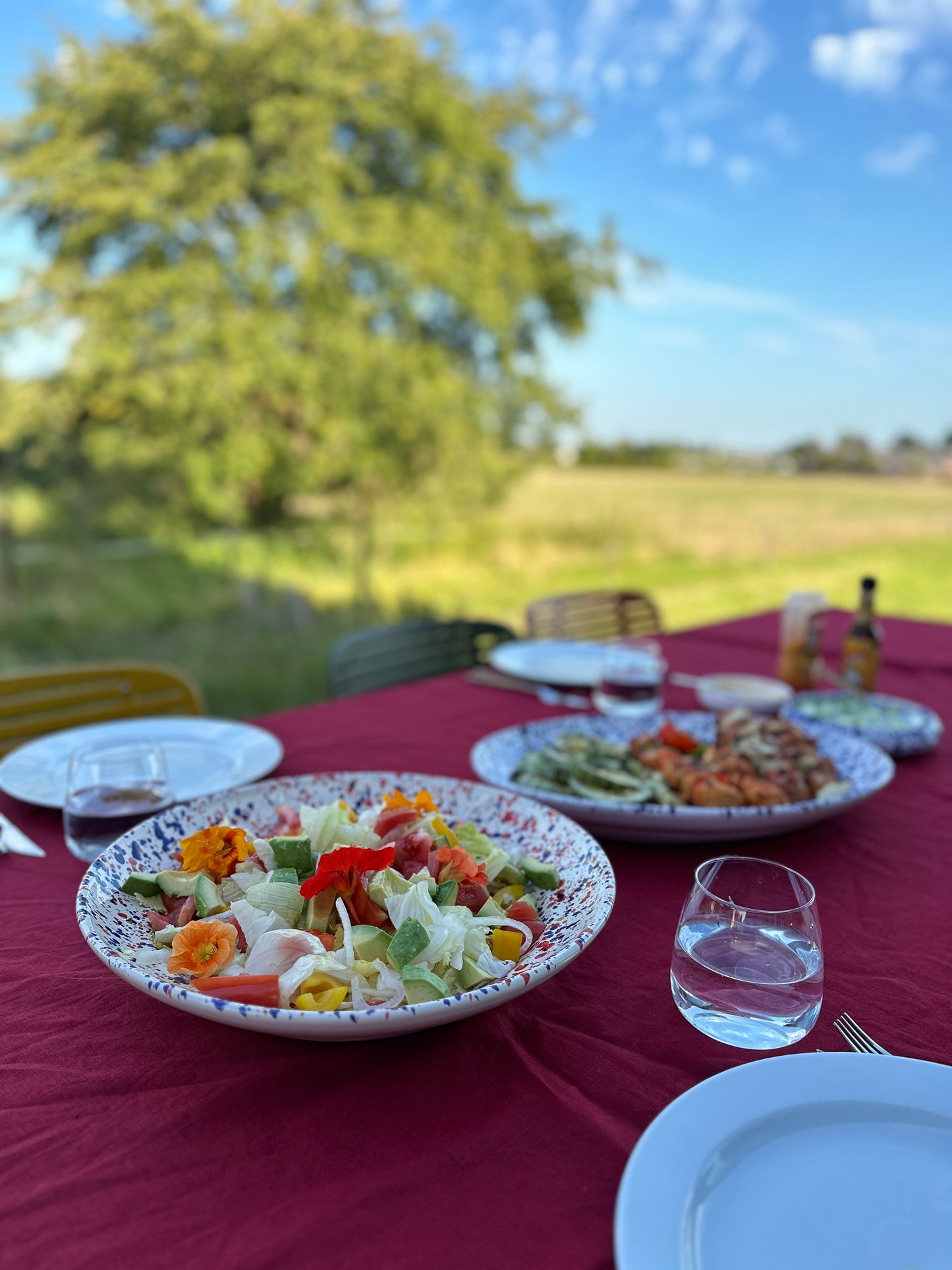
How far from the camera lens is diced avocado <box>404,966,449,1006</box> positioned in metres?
0.67

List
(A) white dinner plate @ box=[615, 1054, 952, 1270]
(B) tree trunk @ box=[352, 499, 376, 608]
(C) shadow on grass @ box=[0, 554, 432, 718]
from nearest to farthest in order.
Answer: (A) white dinner plate @ box=[615, 1054, 952, 1270] → (C) shadow on grass @ box=[0, 554, 432, 718] → (B) tree trunk @ box=[352, 499, 376, 608]

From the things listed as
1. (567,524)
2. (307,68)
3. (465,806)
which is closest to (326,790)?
(465,806)

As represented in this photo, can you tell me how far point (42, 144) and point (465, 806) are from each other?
7.10 meters

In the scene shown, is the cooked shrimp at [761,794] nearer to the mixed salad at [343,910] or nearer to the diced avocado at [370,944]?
the mixed salad at [343,910]

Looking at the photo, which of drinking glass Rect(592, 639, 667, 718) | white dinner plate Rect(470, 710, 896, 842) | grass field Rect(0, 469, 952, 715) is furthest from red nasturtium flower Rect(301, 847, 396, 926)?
grass field Rect(0, 469, 952, 715)

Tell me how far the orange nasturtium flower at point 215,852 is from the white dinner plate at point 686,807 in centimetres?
A: 43

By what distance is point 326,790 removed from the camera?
112cm

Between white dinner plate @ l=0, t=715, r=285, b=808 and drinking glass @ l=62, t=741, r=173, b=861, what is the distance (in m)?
0.13

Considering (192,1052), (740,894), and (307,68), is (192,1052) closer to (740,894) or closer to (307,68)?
(740,894)

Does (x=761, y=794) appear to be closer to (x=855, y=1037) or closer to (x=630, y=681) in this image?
(x=855, y=1037)

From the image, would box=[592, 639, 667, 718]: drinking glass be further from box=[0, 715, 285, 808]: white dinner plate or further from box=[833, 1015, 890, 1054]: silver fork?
box=[833, 1015, 890, 1054]: silver fork

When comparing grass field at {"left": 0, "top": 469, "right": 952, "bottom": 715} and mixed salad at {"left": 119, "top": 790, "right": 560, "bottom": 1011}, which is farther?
grass field at {"left": 0, "top": 469, "right": 952, "bottom": 715}

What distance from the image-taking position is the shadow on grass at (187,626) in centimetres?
565

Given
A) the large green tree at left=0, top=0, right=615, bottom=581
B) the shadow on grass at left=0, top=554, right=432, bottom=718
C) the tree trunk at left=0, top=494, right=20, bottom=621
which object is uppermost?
the large green tree at left=0, top=0, right=615, bottom=581
